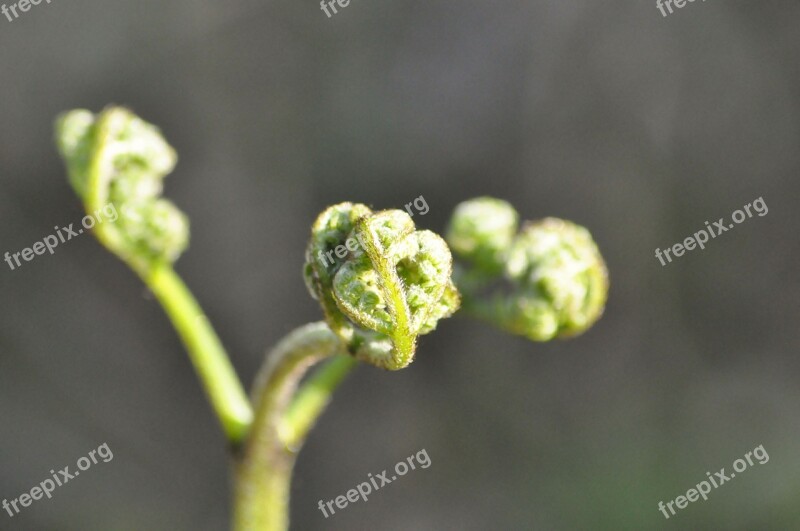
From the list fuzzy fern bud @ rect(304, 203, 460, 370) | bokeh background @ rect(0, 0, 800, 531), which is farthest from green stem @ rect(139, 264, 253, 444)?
bokeh background @ rect(0, 0, 800, 531)

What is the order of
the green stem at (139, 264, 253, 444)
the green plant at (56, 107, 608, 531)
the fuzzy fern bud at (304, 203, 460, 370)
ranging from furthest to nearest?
the green stem at (139, 264, 253, 444) < the green plant at (56, 107, 608, 531) < the fuzzy fern bud at (304, 203, 460, 370)

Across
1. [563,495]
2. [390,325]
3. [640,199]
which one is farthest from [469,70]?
[390,325]

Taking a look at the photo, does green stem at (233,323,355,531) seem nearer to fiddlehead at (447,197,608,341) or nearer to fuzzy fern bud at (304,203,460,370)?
fuzzy fern bud at (304,203,460,370)

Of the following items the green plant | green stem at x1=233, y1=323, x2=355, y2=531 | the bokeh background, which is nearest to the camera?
the green plant

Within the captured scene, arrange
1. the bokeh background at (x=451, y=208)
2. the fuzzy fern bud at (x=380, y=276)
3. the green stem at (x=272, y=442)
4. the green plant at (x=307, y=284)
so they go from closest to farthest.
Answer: the fuzzy fern bud at (x=380, y=276) → the green plant at (x=307, y=284) → the green stem at (x=272, y=442) → the bokeh background at (x=451, y=208)

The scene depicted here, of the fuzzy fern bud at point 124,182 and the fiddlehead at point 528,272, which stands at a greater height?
the fuzzy fern bud at point 124,182

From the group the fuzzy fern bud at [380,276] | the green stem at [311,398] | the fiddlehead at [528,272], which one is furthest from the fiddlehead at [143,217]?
the fiddlehead at [528,272]

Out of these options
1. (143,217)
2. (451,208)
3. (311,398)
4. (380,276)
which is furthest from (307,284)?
(451,208)

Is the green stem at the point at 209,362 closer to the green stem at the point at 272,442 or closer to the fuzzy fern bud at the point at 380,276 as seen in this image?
the green stem at the point at 272,442
